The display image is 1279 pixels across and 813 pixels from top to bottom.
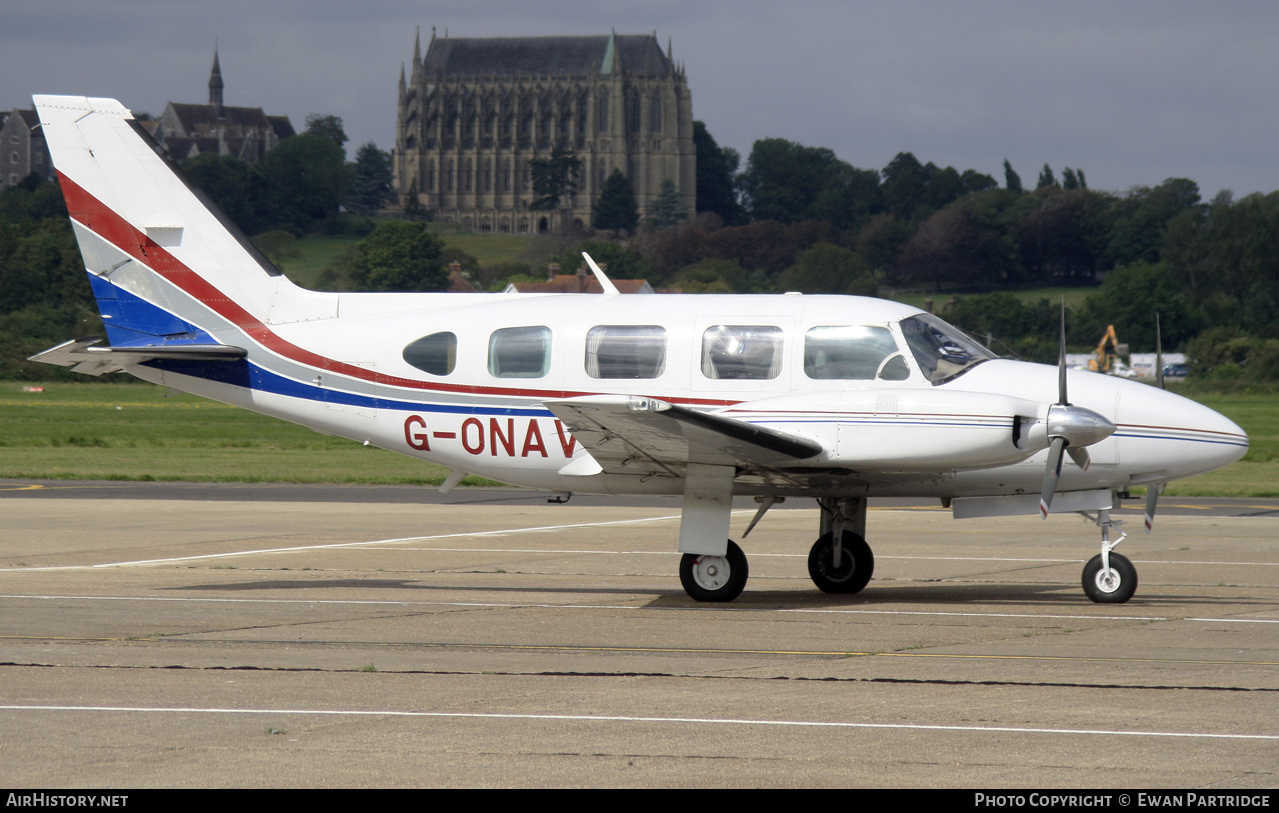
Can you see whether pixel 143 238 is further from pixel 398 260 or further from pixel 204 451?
pixel 398 260

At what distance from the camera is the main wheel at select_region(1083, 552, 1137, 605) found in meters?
13.7

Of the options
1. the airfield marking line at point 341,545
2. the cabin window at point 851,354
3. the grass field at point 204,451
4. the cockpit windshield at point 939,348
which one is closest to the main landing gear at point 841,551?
the cabin window at point 851,354

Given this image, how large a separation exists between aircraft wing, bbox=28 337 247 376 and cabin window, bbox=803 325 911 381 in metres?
6.15

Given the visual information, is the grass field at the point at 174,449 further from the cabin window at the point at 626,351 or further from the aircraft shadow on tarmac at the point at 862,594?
the cabin window at the point at 626,351

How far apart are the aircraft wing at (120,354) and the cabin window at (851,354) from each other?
6.15m

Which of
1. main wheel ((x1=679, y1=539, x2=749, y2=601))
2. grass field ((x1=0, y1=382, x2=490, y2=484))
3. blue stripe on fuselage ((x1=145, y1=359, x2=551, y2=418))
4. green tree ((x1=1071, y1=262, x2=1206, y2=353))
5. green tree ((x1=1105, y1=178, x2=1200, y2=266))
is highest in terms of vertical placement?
green tree ((x1=1105, y1=178, x2=1200, y2=266))

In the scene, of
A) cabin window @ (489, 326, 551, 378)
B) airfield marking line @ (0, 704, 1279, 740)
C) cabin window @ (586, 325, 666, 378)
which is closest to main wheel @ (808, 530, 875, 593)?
cabin window @ (586, 325, 666, 378)

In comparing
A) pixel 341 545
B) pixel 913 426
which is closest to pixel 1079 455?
pixel 913 426

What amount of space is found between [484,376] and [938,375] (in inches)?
178

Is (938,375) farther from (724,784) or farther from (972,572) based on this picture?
(724,784)

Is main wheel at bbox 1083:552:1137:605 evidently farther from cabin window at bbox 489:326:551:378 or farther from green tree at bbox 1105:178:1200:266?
green tree at bbox 1105:178:1200:266

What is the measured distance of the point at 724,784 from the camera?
732cm

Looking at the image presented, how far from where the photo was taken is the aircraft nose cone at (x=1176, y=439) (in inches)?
522
